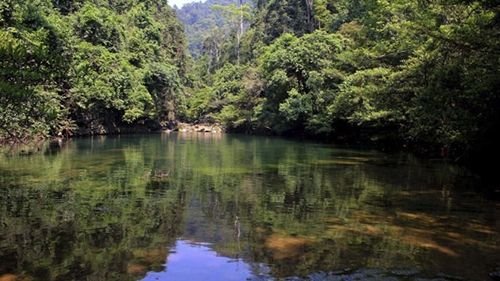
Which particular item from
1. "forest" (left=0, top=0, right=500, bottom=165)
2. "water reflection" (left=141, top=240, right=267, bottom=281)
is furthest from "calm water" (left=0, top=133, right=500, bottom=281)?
"forest" (left=0, top=0, right=500, bottom=165)

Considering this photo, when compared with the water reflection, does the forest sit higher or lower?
higher

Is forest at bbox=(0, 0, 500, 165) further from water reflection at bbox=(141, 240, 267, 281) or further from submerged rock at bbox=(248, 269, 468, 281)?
submerged rock at bbox=(248, 269, 468, 281)

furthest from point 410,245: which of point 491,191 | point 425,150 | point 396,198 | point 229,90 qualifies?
point 229,90

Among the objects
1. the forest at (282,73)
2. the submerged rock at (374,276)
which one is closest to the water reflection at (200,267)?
the submerged rock at (374,276)

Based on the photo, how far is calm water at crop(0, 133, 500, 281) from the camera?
5.93 metres

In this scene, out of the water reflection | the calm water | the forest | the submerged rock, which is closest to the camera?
the submerged rock

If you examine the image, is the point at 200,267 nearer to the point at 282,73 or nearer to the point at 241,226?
the point at 241,226

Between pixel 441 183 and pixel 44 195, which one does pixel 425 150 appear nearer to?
pixel 441 183

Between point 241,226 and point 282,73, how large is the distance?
31.1 meters

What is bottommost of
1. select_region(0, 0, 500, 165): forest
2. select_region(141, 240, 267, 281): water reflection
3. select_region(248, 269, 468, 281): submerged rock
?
select_region(141, 240, 267, 281): water reflection

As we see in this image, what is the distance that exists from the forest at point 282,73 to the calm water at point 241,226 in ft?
7.26

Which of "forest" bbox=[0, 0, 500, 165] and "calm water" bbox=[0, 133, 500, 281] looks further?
"forest" bbox=[0, 0, 500, 165]

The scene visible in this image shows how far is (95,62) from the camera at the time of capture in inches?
1391

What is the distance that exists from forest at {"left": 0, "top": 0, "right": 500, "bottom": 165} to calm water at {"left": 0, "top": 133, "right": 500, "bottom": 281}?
2.21 meters
